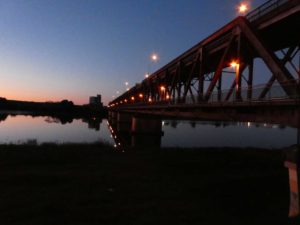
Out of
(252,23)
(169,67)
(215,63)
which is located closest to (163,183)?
(252,23)

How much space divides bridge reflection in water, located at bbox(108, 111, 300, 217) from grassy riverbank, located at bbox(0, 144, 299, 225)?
1.03 metres

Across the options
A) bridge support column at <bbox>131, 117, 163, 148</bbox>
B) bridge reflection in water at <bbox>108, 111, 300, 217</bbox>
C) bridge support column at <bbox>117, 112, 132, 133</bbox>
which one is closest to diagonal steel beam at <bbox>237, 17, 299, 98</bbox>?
bridge reflection in water at <bbox>108, 111, 300, 217</bbox>

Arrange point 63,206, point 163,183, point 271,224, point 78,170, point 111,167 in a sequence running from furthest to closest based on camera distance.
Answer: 1. point 111,167
2. point 78,170
3. point 163,183
4. point 63,206
5. point 271,224

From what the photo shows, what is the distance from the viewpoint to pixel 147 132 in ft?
208

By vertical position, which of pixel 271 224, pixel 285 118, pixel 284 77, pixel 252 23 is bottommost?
pixel 271 224

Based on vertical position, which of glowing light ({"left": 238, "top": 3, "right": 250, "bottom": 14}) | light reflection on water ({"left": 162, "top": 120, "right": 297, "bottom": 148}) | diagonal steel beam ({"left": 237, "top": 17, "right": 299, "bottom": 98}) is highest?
glowing light ({"left": 238, "top": 3, "right": 250, "bottom": 14})

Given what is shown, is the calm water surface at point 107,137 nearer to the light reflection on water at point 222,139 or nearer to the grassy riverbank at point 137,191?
the light reflection on water at point 222,139

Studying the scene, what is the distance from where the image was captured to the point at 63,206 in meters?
13.5

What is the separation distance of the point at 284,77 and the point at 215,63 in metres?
22.4

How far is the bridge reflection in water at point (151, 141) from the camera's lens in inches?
471

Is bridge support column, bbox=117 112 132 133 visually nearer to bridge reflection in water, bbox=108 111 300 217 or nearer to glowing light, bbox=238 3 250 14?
bridge reflection in water, bbox=108 111 300 217

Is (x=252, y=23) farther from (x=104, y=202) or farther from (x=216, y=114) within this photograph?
(x=104, y=202)

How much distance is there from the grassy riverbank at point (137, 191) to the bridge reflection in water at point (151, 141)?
1.03 m

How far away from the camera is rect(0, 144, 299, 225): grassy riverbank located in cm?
1248
